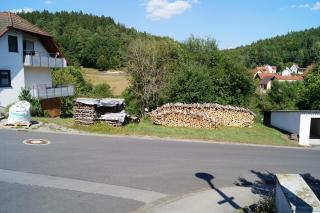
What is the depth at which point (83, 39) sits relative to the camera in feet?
347

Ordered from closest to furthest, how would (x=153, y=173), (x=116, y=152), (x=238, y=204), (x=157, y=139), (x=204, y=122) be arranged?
(x=238, y=204), (x=153, y=173), (x=116, y=152), (x=157, y=139), (x=204, y=122)

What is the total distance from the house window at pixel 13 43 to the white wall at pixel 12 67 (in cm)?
27

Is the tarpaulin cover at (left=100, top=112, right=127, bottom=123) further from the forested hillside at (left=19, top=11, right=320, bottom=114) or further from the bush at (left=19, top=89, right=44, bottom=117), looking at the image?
the forested hillside at (left=19, top=11, right=320, bottom=114)

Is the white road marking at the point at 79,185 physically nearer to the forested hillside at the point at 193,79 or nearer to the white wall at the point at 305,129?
the white wall at the point at 305,129

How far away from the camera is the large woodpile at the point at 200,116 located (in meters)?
23.5

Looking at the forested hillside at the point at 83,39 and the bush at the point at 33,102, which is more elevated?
the forested hillside at the point at 83,39

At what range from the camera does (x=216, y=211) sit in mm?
9602

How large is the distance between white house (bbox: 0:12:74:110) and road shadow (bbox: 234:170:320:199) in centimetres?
2097

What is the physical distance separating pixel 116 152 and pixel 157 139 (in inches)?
163

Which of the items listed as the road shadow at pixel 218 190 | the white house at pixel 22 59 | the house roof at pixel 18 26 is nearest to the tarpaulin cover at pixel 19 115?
the white house at pixel 22 59

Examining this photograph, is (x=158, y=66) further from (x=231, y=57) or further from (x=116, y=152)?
(x=116, y=152)

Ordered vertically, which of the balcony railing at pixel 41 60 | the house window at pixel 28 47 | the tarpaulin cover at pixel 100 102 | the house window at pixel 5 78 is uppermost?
the house window at pixel 28 47

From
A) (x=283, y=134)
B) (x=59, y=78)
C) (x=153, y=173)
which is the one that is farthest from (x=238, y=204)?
(x=59, y=78)

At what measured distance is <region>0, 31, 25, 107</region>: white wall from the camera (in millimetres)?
28125
